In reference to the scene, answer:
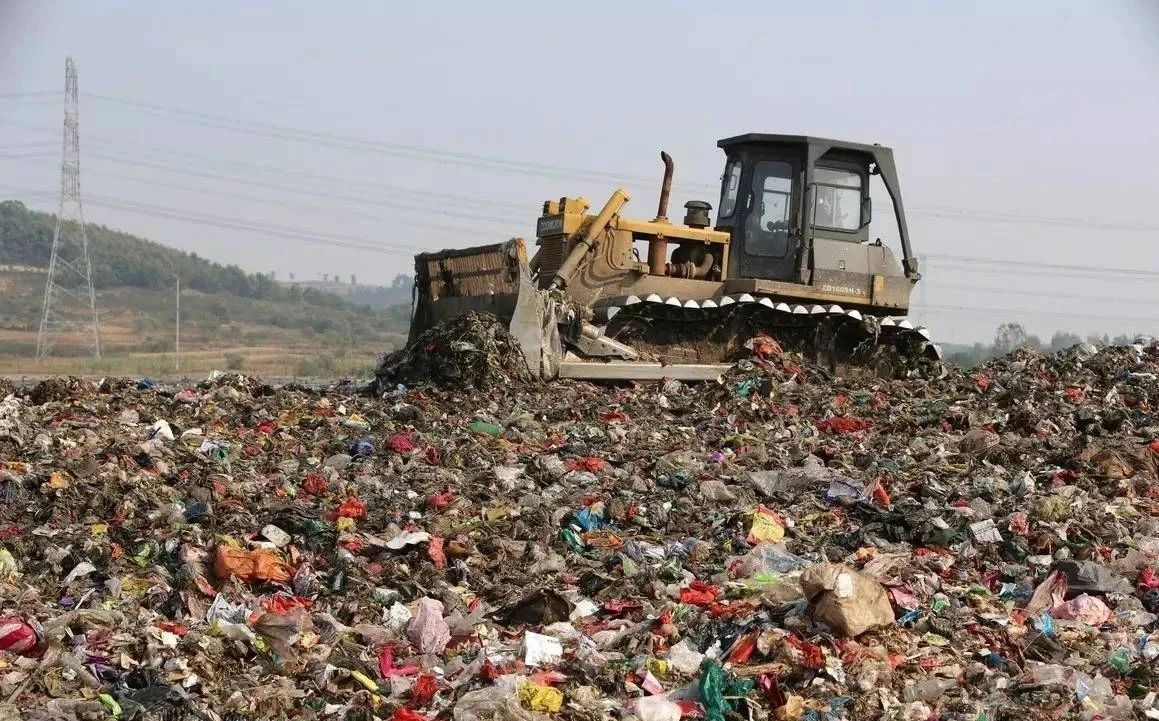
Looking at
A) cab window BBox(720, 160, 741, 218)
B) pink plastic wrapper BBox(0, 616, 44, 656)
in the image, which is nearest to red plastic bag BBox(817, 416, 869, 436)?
cab window BBox(720, 160, 741, 218)

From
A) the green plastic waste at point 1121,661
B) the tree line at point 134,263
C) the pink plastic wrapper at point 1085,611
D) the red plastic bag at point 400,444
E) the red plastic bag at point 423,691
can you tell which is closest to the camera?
the red plastic bag at point 423,691

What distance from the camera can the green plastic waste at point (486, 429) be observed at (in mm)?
9055

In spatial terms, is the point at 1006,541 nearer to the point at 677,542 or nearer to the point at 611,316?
the point at 677,542

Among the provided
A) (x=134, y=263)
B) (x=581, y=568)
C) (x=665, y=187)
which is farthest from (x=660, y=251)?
(x=134, y=263)

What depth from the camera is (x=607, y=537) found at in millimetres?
6270

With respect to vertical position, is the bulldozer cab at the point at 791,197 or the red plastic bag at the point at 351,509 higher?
the bulldozer cab at the point at 791,197

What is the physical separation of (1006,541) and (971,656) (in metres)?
1.43

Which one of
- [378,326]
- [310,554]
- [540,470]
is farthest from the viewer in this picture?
[378,326]

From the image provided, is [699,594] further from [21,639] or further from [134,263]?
[134,263]

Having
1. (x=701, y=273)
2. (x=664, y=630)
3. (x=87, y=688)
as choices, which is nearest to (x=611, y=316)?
(x=701, y=273)

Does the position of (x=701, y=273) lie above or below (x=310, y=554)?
above

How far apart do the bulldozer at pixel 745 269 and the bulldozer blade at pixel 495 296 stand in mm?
27

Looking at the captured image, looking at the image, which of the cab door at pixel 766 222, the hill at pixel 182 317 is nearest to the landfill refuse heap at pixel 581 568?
the cab door at pixel 766 222

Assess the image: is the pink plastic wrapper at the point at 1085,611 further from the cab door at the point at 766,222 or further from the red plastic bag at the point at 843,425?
the cab door at the point at 766,222
